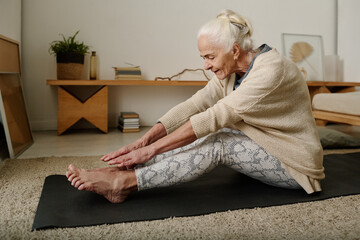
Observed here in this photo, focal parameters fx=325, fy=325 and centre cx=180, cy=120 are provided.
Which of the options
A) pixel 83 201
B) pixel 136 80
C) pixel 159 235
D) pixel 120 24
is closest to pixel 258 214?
pixel 159 235

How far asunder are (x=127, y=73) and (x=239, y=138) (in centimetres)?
228

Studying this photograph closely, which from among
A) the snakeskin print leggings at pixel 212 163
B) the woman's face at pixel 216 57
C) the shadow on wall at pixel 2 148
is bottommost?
the shadow on wall at pixel 2 148

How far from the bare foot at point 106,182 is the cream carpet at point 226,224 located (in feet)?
0.60

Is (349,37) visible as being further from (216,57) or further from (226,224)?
(226,224)

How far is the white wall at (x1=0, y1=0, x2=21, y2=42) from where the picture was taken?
275 centimetres

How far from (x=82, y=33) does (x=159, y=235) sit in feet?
9.72

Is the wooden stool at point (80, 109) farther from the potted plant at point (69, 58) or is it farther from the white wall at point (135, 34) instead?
the white wall at point (135, 34)

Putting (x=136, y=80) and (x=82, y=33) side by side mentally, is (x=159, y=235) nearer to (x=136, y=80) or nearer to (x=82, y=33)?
(x=136, y=80)

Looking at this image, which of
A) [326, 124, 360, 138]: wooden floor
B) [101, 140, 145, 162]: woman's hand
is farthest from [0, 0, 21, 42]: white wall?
[326, 124, 360, 138]: wooden floor

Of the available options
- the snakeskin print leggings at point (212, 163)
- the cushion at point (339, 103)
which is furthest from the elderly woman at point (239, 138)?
the cushion at point (339, 103)

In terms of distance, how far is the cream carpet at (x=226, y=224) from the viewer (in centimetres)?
120

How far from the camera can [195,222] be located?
4.27 feet

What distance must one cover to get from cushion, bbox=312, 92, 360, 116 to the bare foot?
209 centimetres

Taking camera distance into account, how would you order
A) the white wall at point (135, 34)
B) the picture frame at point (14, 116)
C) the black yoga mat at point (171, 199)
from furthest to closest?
the white wall at point (135, 34) → the picture frame at point (14, 116) → the black yoga mat at point (171, 199)
